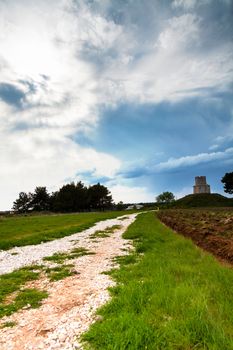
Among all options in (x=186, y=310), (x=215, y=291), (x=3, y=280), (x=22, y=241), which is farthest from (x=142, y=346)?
(x=22, y=241)

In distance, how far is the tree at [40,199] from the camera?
15188 cm

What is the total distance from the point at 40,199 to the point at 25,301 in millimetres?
149103

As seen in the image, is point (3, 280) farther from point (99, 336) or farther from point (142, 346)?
point (142, 346)

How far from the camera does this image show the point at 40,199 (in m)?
152

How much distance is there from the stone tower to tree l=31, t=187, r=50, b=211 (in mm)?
86988

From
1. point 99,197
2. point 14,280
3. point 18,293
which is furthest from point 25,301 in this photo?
point 99,197

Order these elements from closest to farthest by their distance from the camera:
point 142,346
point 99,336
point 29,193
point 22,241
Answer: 1. point 142,346
2. point 99,336
3. point 22,241
4. point 29,193

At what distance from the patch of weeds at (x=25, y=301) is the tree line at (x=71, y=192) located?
130141mm

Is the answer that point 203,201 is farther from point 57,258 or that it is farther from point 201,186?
point 57,258

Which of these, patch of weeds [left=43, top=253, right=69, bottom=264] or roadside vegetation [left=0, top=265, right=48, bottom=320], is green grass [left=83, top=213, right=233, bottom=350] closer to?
roadside vegetation [left=0, top=265, right=48, bottom=320]

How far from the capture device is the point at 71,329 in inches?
225

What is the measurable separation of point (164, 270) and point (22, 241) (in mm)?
14828

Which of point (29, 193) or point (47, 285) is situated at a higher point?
point (29, 193)

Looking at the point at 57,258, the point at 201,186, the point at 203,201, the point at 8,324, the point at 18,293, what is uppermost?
the point at 201,186
